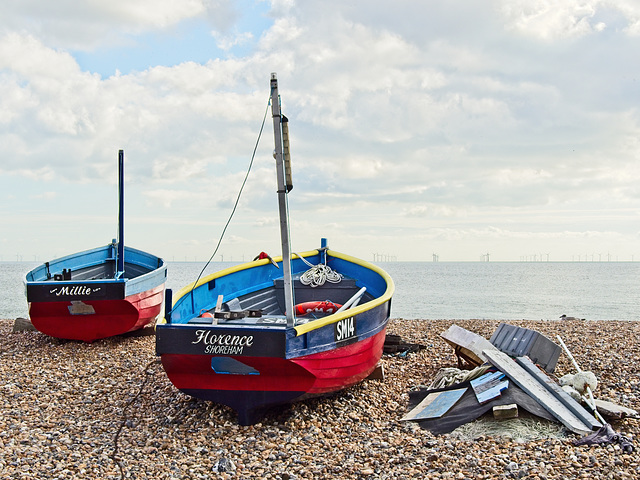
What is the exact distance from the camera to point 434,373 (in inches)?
389

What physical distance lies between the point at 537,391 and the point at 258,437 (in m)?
3.57

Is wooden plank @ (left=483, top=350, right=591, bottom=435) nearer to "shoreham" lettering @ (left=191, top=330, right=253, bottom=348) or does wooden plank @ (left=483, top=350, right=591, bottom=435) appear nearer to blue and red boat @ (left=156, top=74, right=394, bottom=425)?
blue and red boat @ (left=156, top=74, right=394, bottom=425)

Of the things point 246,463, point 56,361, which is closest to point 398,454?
point 246,463

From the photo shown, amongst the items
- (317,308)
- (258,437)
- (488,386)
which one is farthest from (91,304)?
(488,386)

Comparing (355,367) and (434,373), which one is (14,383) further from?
(434,373)

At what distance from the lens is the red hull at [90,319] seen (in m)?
12.1

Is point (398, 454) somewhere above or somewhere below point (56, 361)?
above

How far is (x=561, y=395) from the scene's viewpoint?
7.25m

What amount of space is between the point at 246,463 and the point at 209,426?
4.25 ft

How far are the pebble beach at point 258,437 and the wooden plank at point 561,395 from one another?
430 mm

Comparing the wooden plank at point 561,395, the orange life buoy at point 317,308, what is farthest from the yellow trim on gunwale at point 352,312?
the wooden plank at point 561,395

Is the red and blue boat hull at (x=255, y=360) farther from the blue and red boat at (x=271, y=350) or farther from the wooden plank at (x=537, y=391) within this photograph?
the wooden plank at (x=537, y=391)

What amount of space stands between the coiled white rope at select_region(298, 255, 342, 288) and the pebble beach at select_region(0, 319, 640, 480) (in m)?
1.93

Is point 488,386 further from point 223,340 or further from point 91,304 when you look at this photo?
point 91,304
